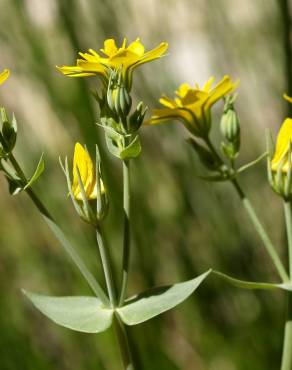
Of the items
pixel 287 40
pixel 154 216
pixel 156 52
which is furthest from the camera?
pixel 154 216

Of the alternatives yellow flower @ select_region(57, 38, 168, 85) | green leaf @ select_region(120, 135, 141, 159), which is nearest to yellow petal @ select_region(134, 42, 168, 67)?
yellow flower @ select_region(57, 38, 168, 85)

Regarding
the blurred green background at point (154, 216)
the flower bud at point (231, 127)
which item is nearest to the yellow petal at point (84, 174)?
the flower bud at point (231, 127)

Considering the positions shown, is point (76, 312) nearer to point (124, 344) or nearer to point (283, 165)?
point (124, 344)

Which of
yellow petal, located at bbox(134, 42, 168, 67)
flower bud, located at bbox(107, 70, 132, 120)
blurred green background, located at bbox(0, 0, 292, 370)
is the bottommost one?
blurred green background, located at bbox(0, 0, 292, 370)

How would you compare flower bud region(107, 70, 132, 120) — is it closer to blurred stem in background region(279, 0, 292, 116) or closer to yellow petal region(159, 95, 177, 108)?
yellow petal region(159, 95, 177, 108)

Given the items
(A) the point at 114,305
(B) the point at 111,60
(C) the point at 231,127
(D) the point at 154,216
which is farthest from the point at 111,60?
(D) the point at 154,216

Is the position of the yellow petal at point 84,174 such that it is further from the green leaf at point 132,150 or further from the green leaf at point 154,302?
the green leaf at point 154,302
